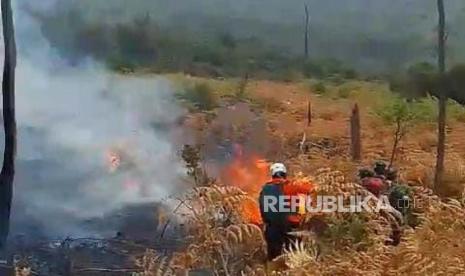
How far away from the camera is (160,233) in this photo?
2.18 m

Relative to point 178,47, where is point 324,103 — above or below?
below

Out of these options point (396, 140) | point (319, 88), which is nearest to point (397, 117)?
point (396, 140)

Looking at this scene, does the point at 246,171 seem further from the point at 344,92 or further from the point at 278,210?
the point at 344,92

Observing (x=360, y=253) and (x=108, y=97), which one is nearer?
(x=360, y=253)

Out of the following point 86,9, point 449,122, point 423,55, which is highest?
point 86,9

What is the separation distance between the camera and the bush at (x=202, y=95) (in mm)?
2213

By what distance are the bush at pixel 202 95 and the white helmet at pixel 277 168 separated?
0.22 meters

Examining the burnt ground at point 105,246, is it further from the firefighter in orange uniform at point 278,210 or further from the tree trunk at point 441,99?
the tree trunk at point 441,99

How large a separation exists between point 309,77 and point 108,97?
524 mm

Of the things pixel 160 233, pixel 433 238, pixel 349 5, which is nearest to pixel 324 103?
pixel 349 5

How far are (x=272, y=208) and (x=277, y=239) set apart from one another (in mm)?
92

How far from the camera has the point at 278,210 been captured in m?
2.10

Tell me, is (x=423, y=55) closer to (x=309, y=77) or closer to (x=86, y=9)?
(x=309, y=77)

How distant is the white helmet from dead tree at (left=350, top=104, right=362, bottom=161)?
0.20m
